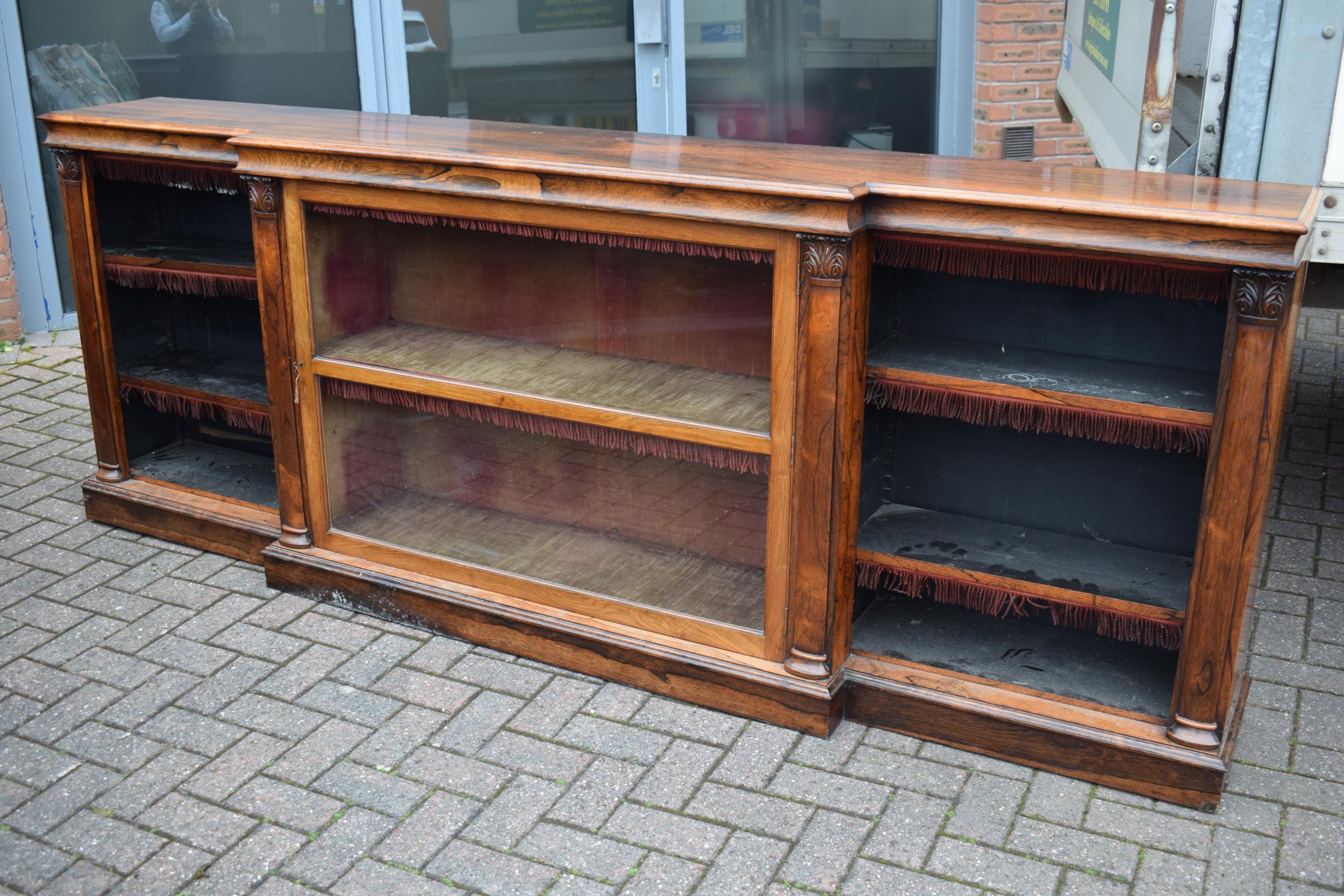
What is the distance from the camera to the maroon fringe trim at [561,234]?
119 inches

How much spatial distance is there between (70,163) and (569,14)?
3.21 m

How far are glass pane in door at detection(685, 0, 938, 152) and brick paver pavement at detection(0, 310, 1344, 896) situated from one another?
3696mm

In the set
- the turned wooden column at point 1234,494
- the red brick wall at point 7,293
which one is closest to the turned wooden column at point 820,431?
the turned wooden column at point 1234,494

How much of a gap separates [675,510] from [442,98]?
3939 mm

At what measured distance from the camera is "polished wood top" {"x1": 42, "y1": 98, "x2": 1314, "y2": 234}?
268 centimetres

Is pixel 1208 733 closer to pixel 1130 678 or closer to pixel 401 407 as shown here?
pixel 1130 678

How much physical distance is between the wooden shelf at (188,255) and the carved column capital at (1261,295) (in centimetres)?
285

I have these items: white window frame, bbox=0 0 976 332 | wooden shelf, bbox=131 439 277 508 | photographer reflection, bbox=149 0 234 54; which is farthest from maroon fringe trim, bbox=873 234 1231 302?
photographer reflection, bbox=149 0 234 54

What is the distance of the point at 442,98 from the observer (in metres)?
6.69

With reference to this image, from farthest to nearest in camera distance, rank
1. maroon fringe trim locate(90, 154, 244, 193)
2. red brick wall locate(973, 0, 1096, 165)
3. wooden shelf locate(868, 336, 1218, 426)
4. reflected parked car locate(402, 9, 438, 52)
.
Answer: reflected parked car locate(402, 9, 438, 52) < red brick wall locate(973, 0, 1096, 165) < maroon fringe trim locate(90, 154, 244, 193) < wooden shelf locate(868, 336, 1218, 426)

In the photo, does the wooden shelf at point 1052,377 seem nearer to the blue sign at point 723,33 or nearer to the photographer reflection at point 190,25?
the blue sign at point 723,33

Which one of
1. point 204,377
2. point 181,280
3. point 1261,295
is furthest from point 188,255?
point 1261,295

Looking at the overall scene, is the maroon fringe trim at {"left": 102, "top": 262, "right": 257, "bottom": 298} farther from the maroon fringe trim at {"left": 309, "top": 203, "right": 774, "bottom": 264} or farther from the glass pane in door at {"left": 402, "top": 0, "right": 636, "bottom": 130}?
the glass pane in door at {"left": 402, "top": 0, "right": 636, "bottom": 130}

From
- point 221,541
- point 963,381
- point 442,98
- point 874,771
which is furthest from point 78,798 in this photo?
point 442,98
